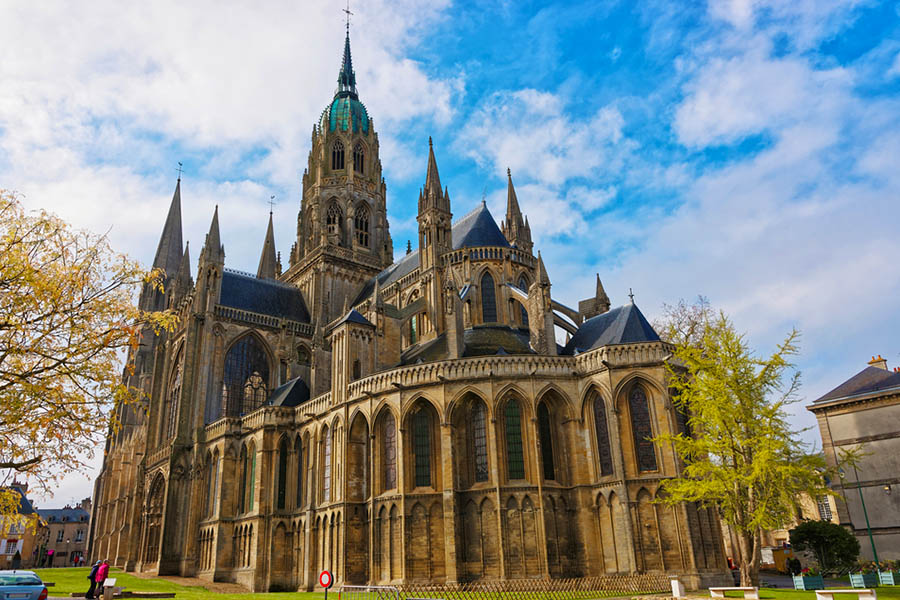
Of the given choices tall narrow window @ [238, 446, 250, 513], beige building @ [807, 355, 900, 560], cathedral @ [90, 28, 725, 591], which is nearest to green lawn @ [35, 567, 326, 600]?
cathedral @ [90, 28, 725, 591]

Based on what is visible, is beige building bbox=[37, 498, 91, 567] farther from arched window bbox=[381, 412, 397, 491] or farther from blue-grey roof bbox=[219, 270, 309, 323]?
arched window bbox=[381, 412, 397, 491]

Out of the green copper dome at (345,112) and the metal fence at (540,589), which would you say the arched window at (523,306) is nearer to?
the metal fence at (540,589)

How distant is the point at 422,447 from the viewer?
28031 millimetres

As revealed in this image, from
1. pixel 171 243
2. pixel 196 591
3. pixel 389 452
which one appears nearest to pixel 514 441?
pixel 389 452

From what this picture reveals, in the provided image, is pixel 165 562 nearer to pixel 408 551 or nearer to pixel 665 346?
pixel 408 551

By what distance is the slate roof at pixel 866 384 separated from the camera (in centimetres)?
3659

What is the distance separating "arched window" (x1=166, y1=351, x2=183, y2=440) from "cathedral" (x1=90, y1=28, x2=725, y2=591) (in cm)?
23

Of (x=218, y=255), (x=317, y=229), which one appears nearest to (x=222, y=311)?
(x=218, y=255)

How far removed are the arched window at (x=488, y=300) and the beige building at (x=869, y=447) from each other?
1959cm

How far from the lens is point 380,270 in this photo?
52875 mm

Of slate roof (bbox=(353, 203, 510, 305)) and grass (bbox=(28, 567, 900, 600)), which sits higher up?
slate roof (bbox=(353, 203, 510, 305))

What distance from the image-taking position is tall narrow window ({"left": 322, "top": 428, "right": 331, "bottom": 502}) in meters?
31.1

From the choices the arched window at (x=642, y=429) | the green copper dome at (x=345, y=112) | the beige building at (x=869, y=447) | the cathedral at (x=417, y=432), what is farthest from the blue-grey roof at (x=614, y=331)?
the green copper dome at (x=345, y=112)

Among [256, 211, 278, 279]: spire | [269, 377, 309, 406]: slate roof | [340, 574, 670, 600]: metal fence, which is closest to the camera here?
[340, 574, 670, 600]: metal fence
